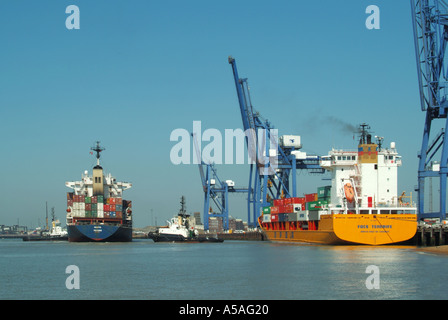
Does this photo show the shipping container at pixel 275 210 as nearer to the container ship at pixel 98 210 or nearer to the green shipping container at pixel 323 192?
the green shipping container at pixel 323 192

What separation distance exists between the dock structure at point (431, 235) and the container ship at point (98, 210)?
48.3 metres

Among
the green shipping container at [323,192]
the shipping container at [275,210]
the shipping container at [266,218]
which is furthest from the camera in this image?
the shipping container at [266,218]

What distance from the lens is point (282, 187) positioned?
9750 centimetres

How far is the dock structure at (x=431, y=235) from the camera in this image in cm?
5581

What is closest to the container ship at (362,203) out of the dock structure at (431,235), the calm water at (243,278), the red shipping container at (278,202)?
the dock structure at (431,235)

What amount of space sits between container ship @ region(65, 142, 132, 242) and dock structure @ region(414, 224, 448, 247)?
48.3 meters

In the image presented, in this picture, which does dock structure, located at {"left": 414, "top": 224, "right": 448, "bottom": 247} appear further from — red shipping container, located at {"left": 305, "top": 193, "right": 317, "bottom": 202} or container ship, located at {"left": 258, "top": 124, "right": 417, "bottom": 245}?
red shipping container, located at {"left": 305, "top": 193, "right": 317, "bottom": 202}

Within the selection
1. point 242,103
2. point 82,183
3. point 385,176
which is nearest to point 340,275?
point 385,176

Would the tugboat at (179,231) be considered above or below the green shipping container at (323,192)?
below

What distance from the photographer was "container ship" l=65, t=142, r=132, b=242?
9219cm

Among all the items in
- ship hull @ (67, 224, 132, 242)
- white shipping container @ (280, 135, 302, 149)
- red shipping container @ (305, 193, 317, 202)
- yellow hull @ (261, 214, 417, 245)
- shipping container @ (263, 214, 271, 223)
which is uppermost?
white shipping container @ (280, 135, 302, 149)

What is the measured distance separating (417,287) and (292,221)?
41390mm

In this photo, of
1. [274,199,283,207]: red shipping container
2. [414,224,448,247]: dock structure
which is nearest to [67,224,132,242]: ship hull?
[274,199,283,207]: red shipping container

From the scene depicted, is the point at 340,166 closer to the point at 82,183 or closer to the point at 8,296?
the point at 8,296
